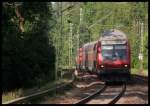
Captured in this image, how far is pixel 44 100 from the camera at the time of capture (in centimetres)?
2555

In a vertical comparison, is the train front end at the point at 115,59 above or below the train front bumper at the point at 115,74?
above

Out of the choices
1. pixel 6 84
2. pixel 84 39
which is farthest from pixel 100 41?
pixel 84 39

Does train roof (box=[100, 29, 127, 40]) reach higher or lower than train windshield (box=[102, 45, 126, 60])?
higher

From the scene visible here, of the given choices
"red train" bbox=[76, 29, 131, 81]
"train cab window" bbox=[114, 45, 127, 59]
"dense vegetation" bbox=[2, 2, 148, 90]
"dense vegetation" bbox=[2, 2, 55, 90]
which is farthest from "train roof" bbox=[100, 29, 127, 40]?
"dense vegetation" bbox=[2, 2, 55, 90]

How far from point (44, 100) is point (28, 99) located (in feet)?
9.45

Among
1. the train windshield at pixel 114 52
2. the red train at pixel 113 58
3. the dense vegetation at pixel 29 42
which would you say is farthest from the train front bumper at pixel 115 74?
the dense vegetation at pixel 29 42

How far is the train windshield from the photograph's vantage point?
4012cm

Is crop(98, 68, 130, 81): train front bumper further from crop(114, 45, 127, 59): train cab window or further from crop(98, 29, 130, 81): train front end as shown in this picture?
crop(114, 45, 127, 59): train cab window

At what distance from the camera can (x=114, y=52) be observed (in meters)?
40.3

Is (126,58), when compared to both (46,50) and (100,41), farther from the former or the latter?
(46,50)

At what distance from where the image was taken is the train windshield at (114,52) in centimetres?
4012

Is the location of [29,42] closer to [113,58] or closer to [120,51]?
[113,58]

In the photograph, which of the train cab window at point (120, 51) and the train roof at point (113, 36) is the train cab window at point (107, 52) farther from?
the train roof at point (113, 36)

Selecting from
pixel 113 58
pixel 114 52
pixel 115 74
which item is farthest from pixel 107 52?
pixel 115 74
